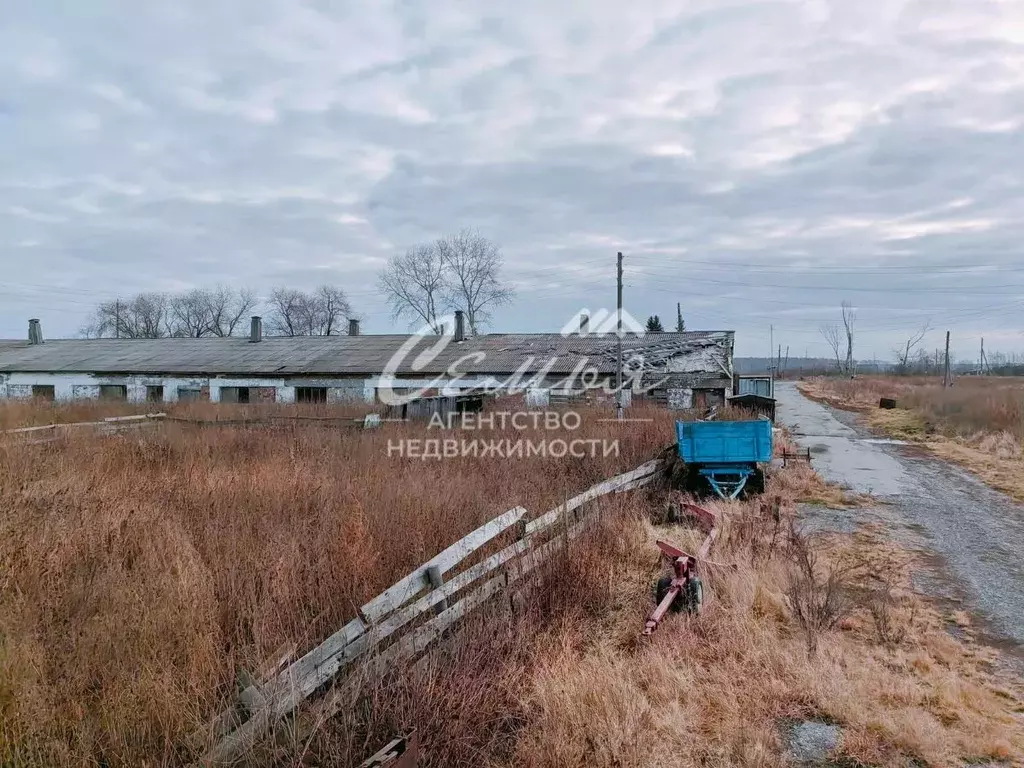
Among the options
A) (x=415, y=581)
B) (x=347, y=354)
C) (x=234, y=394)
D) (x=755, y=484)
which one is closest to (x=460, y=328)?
(x=347, y=354)

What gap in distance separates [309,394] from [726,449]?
72.2ft

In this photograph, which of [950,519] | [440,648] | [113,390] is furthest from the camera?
[113,390]

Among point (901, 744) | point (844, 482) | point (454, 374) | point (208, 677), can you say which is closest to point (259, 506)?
point (208, 677)

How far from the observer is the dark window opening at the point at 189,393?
2820 cm

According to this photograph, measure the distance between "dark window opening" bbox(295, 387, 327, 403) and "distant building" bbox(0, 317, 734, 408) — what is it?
0.05 m

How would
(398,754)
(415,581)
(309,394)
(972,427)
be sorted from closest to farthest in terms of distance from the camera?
1. (398,754)
2. (415,581)
3. (972,427)
4. (309,394)

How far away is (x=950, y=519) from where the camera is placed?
925 centimetres

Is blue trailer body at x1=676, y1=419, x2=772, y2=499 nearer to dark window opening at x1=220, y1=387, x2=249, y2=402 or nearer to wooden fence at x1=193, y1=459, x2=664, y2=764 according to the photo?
wooden fence at x1=193, y1=459, x2=664, y2=764

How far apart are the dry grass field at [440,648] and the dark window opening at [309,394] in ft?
68.8

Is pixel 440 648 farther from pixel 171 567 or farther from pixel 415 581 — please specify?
pixel 171 567

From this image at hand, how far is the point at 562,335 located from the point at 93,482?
84.5 feet

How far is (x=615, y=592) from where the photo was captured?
5410mm

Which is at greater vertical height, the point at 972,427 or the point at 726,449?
the point at 726,449

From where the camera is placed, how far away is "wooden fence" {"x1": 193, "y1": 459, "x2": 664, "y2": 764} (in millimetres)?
2801
